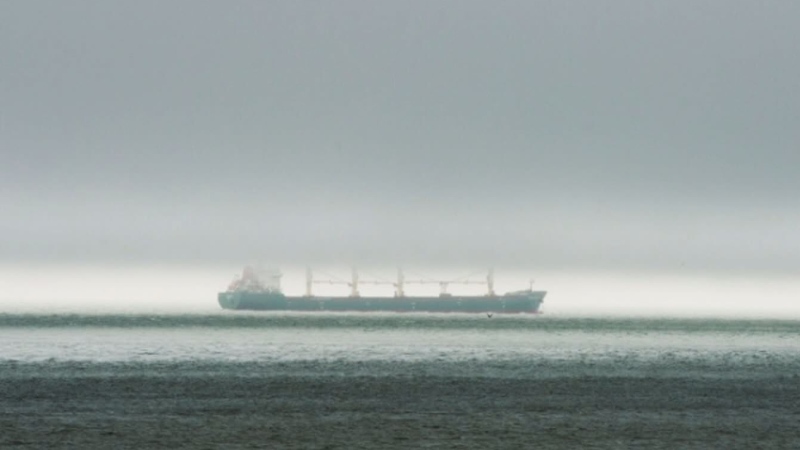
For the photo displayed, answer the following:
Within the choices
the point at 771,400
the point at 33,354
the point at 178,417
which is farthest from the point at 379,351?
the point at 178,417

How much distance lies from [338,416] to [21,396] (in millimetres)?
10581

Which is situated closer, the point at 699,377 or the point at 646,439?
the point at 646,439

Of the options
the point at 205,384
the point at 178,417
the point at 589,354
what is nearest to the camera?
the point at 178,417

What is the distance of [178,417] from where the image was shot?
3859cm

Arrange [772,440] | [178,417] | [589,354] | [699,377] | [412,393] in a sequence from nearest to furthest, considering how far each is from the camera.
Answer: [772,440] → [178,417] → [412,393] → [699,377] → [589,354]

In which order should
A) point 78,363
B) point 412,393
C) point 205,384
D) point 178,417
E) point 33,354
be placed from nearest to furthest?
point 178,417 < point 412,393 < point 205,384 < point 78,363 < point 33,354

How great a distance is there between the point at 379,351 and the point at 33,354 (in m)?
19.3

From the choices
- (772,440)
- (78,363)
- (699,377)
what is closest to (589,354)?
(699,377)

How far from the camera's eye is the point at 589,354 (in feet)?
269

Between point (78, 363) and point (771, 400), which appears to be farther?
point (78, 363)

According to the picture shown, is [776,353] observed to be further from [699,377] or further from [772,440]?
[772,440]

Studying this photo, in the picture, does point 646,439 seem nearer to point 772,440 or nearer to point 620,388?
point 772,440

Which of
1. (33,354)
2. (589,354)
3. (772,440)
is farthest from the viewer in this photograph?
(589,354)

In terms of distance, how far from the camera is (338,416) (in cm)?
3959
